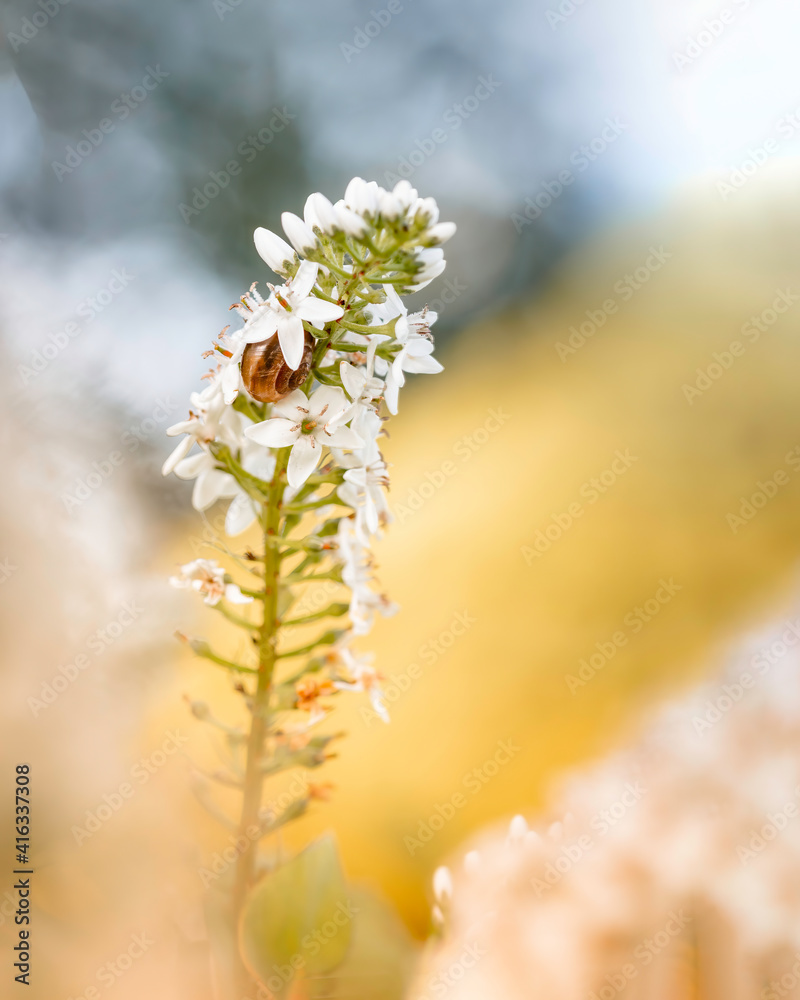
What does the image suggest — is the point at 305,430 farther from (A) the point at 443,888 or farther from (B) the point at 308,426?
(A) the point at 443,888

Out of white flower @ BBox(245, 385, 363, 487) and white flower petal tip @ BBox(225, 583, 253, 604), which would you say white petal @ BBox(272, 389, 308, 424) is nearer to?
white flower @ BBox(245, 385, 363, 487)

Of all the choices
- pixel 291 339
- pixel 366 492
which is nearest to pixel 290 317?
pixel 291 339

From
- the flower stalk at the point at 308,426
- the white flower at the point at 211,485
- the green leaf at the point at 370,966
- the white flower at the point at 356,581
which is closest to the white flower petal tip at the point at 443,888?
the green leaf at the point at 370,966

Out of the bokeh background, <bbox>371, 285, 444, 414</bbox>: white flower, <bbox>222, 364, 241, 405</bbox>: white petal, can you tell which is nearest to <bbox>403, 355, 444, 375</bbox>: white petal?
<bbox>371, 285, 444, 414</bbox>: white flower

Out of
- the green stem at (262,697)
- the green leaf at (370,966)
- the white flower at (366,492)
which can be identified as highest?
the white flower at (366,492)

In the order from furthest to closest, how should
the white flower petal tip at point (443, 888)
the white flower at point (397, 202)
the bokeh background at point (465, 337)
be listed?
the bokeh background at point (465, 337), the white flower petal tip at point (443, 888), the white flower at point (397, 202)

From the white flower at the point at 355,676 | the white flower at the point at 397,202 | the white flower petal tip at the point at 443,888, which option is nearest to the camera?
the white flower at the point at 397,202

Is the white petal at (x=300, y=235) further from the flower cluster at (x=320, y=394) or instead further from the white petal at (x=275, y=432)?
the white petal at (x=275, y=432)

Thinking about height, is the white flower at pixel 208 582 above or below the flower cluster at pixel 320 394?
below
